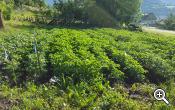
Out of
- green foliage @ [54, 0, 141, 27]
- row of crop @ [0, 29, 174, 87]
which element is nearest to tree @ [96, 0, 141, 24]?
green foliage @ [54, 0, 141, 27]

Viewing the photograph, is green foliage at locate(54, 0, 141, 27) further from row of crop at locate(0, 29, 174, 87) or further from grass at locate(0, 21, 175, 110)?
row of crop at locate(0, 29, 174, 87)

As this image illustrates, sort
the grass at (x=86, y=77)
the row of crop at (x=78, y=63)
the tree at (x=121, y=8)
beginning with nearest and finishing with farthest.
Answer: the grass at (x=86, y=77)
the row of crop at (x=78, y=63)
the tree at (x=121, y=8)

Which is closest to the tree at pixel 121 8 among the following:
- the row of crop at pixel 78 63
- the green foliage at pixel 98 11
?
the green foliage at pixel 98 11

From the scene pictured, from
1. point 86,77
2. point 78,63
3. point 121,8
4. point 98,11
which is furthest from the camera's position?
point 121,8

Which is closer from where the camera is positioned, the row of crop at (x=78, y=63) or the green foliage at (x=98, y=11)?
the row of crop at (x=78, y=63)

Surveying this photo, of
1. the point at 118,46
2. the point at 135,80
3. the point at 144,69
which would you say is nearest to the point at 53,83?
the point at 135,80

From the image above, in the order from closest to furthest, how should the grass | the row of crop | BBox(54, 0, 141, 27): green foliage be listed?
the grass, the row of crop, BBox(54, 0, 141, 27): green foliage

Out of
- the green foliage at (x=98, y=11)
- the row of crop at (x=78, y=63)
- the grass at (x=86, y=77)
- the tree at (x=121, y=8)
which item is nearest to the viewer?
the grass at (x=86, y=77)

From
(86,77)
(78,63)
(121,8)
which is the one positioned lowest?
(86,77)

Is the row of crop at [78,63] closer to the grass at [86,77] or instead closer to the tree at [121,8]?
the grass at [86,77]

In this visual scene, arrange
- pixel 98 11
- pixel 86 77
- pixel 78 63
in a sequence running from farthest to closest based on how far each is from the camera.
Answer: pixel 98 11, pixel 78 63, pixel 86 77

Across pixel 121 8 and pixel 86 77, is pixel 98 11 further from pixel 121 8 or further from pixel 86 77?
pixel 86 77

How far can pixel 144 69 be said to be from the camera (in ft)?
56.5

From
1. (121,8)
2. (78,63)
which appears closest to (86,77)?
(78,63)
